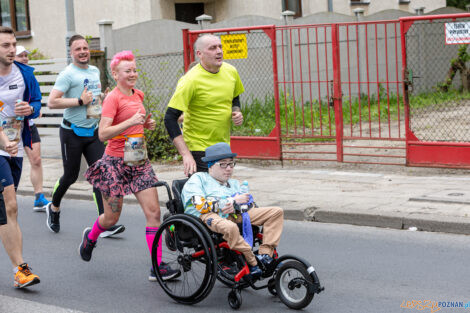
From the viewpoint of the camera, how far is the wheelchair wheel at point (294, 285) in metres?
4.82

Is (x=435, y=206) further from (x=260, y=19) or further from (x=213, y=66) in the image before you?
(x=260, y=19)

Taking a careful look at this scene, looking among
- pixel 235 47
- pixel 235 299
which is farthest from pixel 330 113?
pixel 235 299

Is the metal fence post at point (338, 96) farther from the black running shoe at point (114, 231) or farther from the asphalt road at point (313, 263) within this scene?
the black running shoe at point (114, 231)

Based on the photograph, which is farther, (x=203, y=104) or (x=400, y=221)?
(x=400, y=221)

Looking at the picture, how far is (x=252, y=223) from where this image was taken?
515 cm

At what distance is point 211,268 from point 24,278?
166cm

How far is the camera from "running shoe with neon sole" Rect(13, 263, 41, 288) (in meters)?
5.68

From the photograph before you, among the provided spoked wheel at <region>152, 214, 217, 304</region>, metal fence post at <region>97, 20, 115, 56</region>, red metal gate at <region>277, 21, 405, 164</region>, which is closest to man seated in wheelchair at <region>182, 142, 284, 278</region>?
spoked wheel at <region>152, 214, 217, 304</region>

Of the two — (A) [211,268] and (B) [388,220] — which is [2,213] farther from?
(B) [388,220]

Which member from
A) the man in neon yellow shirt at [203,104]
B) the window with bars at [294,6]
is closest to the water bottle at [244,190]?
the man in neon yellow shirt at [203,104]

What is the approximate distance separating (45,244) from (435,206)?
13.3ft

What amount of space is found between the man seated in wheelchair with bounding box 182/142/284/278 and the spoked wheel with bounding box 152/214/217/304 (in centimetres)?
11

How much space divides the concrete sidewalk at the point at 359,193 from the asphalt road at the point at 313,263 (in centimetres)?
15

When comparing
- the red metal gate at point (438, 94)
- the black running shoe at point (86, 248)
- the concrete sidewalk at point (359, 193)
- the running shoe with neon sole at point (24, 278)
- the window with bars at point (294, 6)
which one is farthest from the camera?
the window with bars at point (294, 6)
